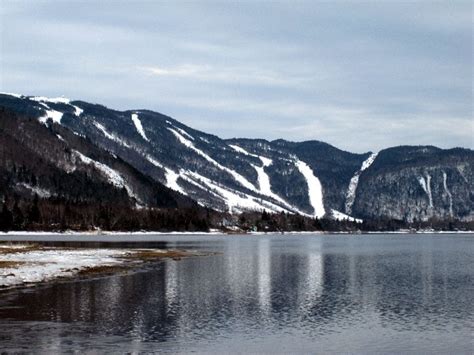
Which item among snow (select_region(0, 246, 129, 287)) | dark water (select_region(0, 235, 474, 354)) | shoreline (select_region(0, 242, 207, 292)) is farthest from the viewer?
snow (select_region(0, 246, 129, 287))

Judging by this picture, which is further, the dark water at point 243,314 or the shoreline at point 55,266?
the shoreline at point 55,266

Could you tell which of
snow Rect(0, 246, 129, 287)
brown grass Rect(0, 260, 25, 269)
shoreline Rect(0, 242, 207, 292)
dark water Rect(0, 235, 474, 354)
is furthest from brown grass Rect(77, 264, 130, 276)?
brown grass Rect(0, 260, 25, 269)

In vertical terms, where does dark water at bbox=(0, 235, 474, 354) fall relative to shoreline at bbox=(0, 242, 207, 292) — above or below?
below

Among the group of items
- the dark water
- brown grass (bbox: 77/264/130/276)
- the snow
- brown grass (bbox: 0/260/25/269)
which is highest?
brown grass (bbox: 0/260/25/269)

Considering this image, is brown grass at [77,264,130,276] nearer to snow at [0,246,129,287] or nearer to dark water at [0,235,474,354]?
snow at [0,246,129,287]

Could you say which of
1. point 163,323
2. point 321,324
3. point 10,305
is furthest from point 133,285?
point 321,324

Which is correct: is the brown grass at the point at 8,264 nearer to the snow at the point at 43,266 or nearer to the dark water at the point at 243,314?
the snow at the point at 43,266

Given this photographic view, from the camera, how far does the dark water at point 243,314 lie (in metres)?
39.2

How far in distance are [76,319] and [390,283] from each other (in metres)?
38.2

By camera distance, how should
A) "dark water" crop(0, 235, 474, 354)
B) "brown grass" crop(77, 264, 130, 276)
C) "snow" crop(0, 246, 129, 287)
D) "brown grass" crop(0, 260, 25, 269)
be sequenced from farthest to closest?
"brown grass" crop(0, 260, 25, 269) < "brown grass" crop(77, 264, 130, 276) < "snow" crop(0, 246, 129, 287) < "dark water" crop(0, 235, 474, 354)

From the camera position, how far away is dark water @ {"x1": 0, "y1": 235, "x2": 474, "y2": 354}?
128 feet

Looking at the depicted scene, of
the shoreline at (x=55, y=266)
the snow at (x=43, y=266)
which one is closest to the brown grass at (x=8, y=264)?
the shoreline at (x=55, y=266)

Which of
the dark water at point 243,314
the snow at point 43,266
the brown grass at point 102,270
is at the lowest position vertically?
the dark water at point 243,314

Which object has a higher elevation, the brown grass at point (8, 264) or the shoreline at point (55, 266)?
the brown grass at point (8, 264)
